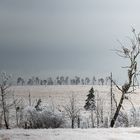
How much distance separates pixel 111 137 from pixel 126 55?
17.4m

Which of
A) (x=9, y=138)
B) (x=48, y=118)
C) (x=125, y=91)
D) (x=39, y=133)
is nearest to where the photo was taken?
(x=9, y=138)

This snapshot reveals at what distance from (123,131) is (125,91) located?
12.9m

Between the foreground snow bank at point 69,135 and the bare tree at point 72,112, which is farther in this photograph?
the bare tree at point 72,112

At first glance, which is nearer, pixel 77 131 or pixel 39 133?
pixel 39 133

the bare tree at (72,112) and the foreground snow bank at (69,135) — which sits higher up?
the foreground snow bank at (69,135)

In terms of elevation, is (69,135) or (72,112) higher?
(69,135)

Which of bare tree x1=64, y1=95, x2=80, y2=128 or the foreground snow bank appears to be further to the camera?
bare tree x1=64, y1=95, x2=80, y2=128

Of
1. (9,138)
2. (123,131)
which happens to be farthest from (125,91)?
(9,138)

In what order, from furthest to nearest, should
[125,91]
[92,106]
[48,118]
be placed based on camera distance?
1. [92,106]
2. [48,118]
3. [125,91]

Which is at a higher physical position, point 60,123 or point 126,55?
point 126,55

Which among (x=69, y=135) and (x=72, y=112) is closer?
(x=69, y=135)

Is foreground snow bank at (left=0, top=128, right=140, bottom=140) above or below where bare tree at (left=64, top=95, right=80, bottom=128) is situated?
above

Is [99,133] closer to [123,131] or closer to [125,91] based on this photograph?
[123,131]

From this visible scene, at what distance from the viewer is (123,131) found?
2020 cm
